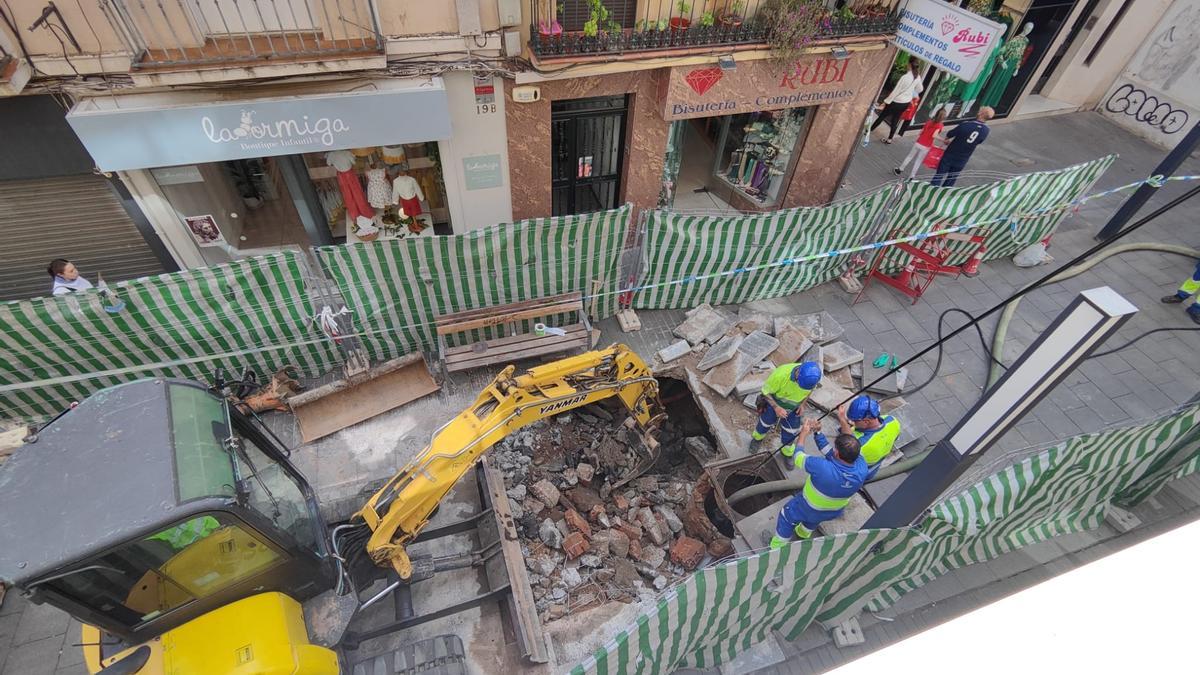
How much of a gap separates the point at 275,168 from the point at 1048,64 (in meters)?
17.7

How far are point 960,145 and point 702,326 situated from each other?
20.8 feet

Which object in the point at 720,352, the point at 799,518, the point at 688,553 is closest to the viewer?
the point at 799,518

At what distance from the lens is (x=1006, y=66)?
525 inches

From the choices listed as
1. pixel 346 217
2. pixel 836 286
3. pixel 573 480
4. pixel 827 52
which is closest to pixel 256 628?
pixel 573 480

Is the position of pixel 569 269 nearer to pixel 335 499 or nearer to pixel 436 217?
pixel 436 217

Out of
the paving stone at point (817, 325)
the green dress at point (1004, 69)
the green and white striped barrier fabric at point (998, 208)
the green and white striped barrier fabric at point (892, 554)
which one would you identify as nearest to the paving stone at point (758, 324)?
the paving stone at point (817, 325)

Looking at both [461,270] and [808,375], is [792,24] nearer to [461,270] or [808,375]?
[808,375]

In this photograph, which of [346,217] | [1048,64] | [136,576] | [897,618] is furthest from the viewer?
[1048,64]

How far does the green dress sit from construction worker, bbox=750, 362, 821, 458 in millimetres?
11294

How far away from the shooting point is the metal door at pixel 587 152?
30.2 feet

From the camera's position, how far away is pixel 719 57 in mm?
8305

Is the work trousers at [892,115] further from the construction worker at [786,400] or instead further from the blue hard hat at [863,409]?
the blue hard hat at [863,409]

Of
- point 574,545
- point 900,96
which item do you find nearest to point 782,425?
point 574,545

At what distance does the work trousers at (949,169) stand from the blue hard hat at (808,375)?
264 inches
